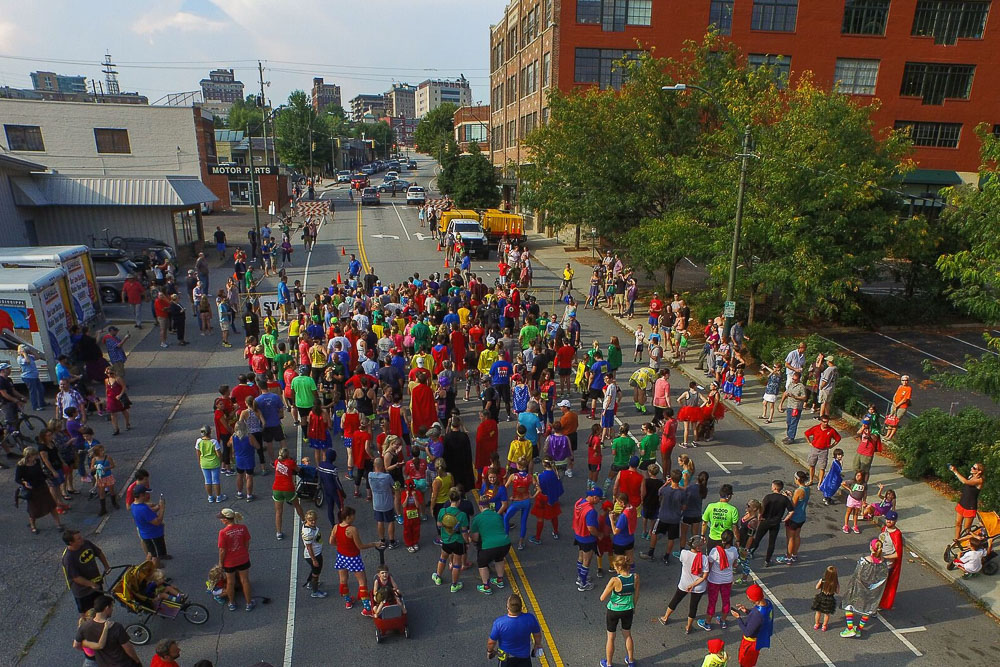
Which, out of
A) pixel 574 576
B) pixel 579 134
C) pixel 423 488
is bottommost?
pixel 574 576

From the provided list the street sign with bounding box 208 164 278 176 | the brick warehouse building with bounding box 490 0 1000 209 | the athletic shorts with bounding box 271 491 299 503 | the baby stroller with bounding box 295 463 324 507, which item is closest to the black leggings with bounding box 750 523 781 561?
the baby stroller with bounding box 295 463 324 507

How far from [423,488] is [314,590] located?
2234mm

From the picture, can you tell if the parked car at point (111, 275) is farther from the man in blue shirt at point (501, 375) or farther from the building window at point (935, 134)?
the building window at point (935, 134)

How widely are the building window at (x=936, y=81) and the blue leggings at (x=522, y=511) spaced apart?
43863mm

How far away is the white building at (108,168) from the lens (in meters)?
30.4

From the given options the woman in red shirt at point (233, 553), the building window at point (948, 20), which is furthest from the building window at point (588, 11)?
the woman in red shirt at point (233, 553)

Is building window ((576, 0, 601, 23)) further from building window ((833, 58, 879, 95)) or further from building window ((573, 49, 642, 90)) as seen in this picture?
building window ((833, 58, 879, 95))

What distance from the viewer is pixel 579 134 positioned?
1006 inches

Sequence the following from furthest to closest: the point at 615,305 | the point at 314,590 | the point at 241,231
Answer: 1. the point at 241,231
2. the point at 615,305
3. the point at 314,590

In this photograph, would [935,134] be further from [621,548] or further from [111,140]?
[111,140]

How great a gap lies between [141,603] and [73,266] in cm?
1403

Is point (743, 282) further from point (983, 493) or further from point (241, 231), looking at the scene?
point (241, 231)

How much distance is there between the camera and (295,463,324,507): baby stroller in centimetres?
1038

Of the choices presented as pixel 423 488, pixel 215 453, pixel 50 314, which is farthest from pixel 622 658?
pixel 50 314
